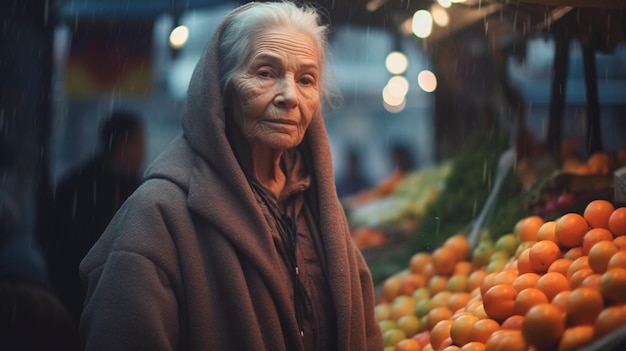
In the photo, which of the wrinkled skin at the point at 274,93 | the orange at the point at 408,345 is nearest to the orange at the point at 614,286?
the orange at the point at 408,345

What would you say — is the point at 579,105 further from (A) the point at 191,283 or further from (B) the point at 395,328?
(A) the point at 191,283

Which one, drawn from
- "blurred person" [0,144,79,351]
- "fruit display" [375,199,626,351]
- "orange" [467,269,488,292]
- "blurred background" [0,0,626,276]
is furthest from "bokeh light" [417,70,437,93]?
"blurred person" [0,144,79,351]

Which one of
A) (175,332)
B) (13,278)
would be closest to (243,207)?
(175,332)

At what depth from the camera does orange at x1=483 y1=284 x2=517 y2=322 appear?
5.81ft

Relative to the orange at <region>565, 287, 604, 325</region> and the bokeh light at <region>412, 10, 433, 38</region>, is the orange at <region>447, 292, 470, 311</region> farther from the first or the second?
the bokeh light at <region>412, 10, 433, 38</region>

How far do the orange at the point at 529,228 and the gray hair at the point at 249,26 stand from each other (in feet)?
2.93

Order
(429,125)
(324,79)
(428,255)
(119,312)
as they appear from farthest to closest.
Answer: (429,125), (428,255), (324,79), (119,312)

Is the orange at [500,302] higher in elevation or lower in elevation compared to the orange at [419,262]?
higher

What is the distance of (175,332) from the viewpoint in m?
1.55

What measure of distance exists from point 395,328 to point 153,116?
40.3 inches

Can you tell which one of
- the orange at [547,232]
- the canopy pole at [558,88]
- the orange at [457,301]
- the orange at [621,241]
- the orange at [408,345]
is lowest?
the orange at [408,345]

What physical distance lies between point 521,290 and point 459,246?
76 cm

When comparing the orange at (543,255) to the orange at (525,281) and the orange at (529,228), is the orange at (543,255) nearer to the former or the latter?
the orange at (525,281)

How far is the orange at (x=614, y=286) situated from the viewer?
1562mm
